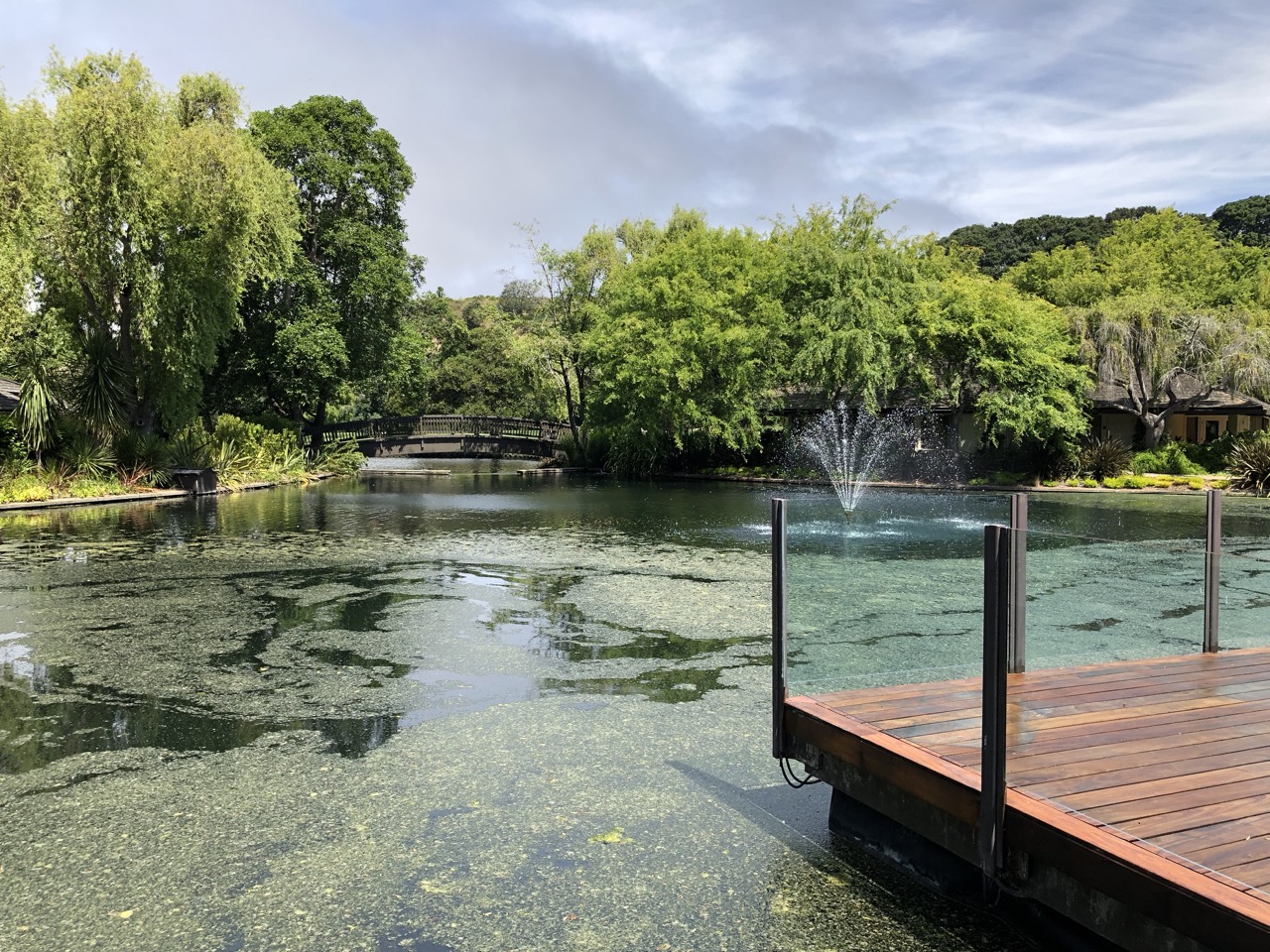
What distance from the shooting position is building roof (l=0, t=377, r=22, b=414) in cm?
2280

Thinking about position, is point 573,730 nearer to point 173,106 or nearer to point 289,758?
point 289,758

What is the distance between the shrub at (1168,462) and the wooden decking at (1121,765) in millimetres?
26521

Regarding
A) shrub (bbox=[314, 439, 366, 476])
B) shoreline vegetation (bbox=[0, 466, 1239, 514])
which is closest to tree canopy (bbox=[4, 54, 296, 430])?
shoreline vegetation (bbox=[0, 466, 1239, 514])

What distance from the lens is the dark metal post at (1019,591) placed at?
418 centimetres

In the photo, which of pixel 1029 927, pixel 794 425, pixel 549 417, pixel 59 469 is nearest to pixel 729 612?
pixel 1029 927

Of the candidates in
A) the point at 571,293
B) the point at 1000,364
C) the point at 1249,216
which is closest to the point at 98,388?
the point at 571,293

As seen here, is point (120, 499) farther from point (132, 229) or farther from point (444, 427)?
point (444, 427)

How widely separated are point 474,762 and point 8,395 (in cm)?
2522

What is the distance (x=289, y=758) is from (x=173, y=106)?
2213 centimetres

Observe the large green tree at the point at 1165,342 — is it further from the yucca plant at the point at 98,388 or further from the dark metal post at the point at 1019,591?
the yucca plant at the point at 98,388

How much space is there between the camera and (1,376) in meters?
28.7

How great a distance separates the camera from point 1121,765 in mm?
3326

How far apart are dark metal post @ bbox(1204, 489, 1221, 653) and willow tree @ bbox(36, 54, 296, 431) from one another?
2180cm

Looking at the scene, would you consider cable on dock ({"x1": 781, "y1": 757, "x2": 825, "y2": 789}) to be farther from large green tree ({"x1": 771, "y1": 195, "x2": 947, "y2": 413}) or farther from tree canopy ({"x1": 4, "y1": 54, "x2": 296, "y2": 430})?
large green tree ({"x1": 771, "y1": 195, "x2": 947, "y2": 413})
